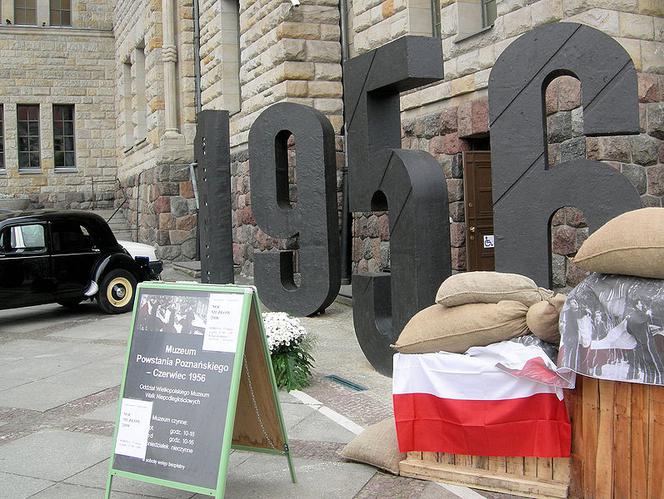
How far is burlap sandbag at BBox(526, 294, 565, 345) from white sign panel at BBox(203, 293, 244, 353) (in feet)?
4.85

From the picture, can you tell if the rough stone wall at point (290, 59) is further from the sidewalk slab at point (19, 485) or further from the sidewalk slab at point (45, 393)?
the sidewalk slab at point (19, 485)

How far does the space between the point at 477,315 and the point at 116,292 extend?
8.18 m

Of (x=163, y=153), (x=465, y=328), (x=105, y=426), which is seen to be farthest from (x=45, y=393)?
(x=163, y=153)

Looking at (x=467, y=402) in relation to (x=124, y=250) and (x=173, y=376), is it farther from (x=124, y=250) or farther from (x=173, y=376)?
(x=124, y=250)

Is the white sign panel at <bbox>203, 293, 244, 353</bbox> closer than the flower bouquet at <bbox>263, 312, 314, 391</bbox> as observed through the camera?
Yes

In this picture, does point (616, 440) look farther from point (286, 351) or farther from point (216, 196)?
point (216, 196)

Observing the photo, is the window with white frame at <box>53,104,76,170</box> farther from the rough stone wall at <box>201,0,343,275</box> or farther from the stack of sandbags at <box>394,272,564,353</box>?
the stack of sandbags at <box>394,272,564,353</box>

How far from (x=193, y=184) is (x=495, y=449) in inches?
605

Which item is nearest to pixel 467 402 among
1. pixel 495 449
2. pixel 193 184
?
pixel 495 449

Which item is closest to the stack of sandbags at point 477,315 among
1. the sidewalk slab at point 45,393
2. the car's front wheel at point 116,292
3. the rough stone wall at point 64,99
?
the sidewalk slab at point 45,393

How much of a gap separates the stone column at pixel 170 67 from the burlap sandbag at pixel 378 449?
15.4 meters

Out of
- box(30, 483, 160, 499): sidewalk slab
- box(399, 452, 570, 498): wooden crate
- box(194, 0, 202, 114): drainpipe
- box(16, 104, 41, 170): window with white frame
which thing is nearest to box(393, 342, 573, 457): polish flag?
box(399, 452, 570, 498): wooden crate

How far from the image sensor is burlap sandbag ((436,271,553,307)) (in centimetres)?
412

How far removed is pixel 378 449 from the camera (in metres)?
4.28
